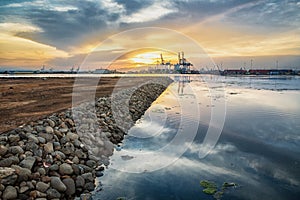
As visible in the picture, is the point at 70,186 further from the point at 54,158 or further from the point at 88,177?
the point at 54,158

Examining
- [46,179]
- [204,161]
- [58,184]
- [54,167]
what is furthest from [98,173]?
[204,161]

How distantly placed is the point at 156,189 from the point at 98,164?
6.73 feet

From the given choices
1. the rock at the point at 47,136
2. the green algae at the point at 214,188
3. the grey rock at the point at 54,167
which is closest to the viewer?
the green algae at the point at 214,188

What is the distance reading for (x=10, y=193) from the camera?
14.0 feet

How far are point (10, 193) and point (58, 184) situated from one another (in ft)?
3.01

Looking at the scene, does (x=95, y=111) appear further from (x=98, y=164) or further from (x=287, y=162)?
(x=287, y=162)

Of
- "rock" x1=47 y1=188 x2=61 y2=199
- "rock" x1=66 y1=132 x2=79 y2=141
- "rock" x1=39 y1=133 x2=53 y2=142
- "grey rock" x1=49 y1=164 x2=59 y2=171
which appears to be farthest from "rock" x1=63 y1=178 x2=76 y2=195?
"rock" x1=66 y1=132 x2=79 y2=141

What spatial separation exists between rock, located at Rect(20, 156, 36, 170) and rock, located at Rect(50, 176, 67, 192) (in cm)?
55

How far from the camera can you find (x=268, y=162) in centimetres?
690

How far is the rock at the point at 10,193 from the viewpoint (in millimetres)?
4238

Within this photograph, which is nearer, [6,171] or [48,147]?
[6,171]

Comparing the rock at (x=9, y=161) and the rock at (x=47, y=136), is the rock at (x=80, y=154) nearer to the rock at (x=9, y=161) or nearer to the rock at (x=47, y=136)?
the rock at (x=47, y=136)

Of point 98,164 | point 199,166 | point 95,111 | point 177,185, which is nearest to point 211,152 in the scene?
point 199,166

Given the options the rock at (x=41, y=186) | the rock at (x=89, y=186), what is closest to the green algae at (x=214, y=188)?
the rock at (x=89, y=186)
